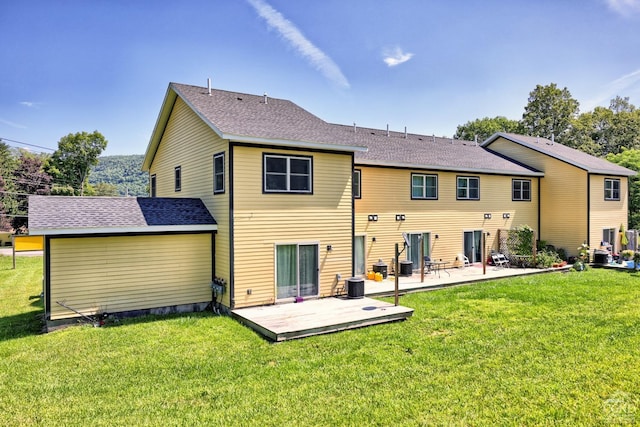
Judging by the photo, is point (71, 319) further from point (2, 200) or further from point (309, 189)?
point (2, 200)

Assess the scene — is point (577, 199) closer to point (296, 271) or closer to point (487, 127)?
point (296, 271)

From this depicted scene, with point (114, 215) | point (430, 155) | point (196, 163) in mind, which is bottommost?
point (114, 215)

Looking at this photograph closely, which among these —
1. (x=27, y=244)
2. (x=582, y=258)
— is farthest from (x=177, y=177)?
(x=27, y=244)

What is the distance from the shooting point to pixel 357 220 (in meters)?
13.7

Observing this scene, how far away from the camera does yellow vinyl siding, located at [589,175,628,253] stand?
17.9m

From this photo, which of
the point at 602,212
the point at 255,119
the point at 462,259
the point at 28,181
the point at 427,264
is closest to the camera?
the point at 255,119

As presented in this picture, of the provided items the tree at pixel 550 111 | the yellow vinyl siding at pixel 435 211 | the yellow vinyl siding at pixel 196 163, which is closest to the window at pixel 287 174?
the yellow vinyl siding at pixel 196 163

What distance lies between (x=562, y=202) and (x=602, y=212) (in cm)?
185

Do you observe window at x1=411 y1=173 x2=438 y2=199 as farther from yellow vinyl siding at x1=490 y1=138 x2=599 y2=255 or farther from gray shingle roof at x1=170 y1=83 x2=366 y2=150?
yellow vinyl siding at x1=490 y1=138 x2=599 y2=255

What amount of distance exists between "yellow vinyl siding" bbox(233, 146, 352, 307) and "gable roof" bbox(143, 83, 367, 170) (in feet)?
1.34

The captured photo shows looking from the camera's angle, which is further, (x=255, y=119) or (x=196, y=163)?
(x=196, y=163)

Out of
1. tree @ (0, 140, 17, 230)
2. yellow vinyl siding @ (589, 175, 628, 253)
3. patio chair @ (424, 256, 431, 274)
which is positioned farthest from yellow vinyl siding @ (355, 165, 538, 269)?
tree @ (0, 140, 17, 230)

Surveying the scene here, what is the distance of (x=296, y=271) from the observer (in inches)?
418

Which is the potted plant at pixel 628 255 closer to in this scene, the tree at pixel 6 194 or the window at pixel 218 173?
Answer: the window at pixel 218 173
